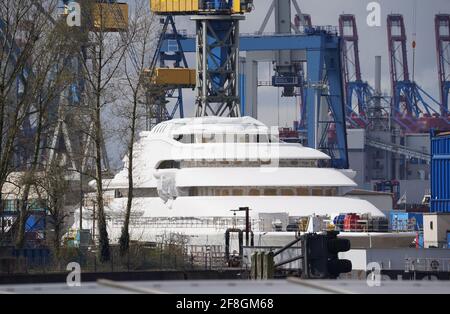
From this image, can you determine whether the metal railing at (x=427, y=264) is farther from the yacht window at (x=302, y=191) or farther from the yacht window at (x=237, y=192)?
A: the yacht window at (x=237, y=192)

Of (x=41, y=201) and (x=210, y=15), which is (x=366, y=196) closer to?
(x=210, y=15)

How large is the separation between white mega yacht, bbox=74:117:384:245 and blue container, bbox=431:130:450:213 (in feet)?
8.75

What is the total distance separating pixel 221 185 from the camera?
6069 cm

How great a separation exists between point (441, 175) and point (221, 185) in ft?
32.2

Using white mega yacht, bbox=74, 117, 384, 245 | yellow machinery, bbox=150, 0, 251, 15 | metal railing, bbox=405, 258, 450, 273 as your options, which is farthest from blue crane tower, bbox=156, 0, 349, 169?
metal railing, bbox=405, 258, 450, 273

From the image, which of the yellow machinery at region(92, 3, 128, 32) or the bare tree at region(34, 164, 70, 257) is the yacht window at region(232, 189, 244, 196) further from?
the bare tree at region(34, 164, 70, 257)

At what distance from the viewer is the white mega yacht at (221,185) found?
58.0 meters

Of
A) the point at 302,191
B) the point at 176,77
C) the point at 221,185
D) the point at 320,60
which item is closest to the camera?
the point at 221,185

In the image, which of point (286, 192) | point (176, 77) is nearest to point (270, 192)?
point (286, 192)

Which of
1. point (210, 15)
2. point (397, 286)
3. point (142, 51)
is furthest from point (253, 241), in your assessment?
point (397, 286)

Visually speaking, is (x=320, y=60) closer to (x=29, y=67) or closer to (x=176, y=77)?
(x=176, y=77)

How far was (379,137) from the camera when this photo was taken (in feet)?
557

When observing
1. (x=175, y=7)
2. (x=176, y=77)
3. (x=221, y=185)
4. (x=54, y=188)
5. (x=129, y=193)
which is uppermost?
(x=175, y=7)

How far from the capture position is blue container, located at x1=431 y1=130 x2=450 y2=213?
62.3m
